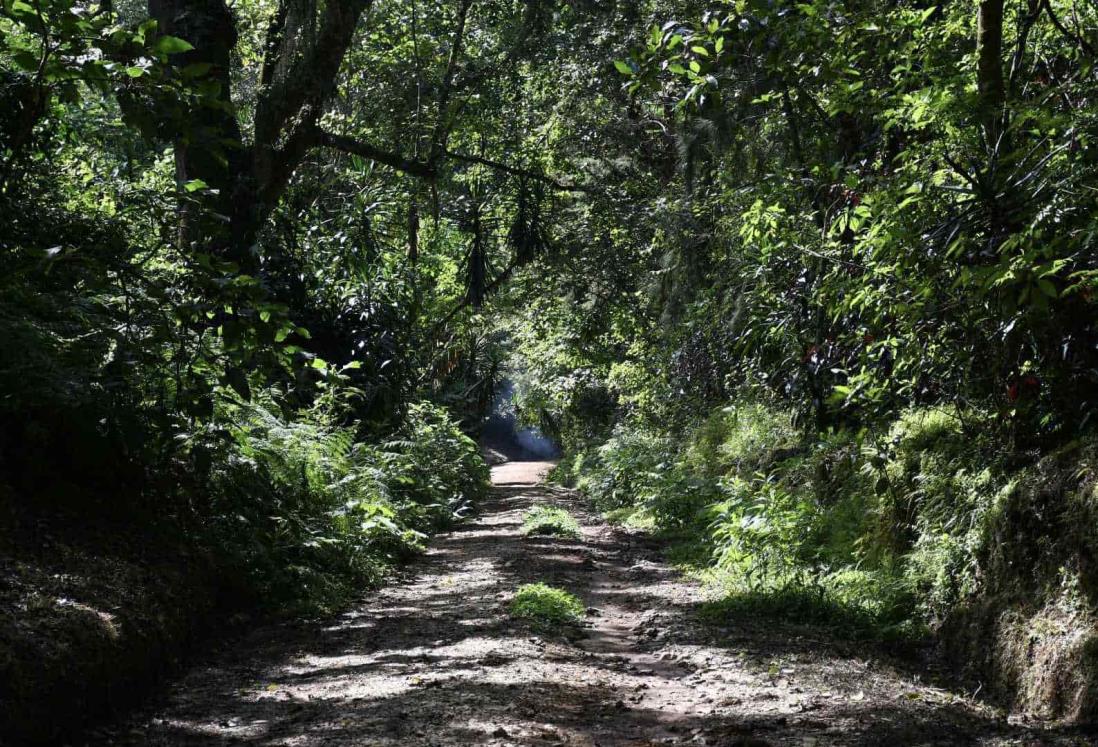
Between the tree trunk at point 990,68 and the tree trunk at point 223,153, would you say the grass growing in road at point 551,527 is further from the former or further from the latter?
the tree trunk at point 990,68

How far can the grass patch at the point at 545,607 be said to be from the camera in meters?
7.33

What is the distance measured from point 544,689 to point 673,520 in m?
8.46

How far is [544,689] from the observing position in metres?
5.24

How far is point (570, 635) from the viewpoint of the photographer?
7.01 metres

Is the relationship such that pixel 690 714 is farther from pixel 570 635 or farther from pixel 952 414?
pixel 952 414

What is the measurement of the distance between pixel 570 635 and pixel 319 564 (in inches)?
111

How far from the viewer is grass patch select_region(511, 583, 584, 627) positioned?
7330 mm

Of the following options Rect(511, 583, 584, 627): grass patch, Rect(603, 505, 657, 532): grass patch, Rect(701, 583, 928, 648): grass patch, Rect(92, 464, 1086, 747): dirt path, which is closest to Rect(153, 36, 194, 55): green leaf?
Rect(92, 464, 1086, 747): dirt path

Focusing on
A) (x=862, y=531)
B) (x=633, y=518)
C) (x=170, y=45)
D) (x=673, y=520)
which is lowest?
(x=633, y=518)

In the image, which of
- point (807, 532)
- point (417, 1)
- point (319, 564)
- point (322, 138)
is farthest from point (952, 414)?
point (417, 1)

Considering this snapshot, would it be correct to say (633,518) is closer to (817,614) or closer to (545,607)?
(545,607)

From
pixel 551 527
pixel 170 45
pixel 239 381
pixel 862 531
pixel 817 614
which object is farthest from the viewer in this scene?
pixel 551 527

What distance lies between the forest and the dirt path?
4cm

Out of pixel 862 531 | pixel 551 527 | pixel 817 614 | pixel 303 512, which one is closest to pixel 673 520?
pixel 551 527
